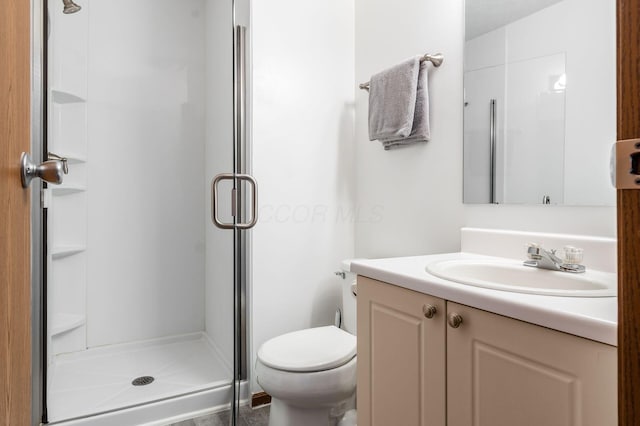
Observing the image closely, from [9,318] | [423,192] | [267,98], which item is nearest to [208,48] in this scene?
[267,98]

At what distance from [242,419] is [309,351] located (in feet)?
1.92

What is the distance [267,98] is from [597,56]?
4.47ft

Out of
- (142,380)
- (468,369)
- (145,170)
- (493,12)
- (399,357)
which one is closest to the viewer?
(468,369)

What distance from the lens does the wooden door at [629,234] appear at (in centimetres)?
40

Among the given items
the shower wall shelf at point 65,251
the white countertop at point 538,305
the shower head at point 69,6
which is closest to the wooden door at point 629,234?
the white countertop at point 538,305

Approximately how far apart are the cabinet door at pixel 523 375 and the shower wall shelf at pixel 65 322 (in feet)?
7.16

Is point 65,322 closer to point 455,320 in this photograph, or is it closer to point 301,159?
point 301,159

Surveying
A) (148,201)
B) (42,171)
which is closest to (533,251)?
(42,171)

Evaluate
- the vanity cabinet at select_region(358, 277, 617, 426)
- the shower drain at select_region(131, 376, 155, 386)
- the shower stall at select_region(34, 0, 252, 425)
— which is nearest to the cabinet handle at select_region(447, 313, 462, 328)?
the vanity cabinet at select_region(358, 277, 617, 426)

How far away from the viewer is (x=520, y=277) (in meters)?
1.10

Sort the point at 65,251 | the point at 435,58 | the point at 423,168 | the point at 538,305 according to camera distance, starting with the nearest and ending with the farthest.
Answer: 1. the point at 538,305
2. the point at 435,58
3. the point at 423,168
4. the point at 65,251

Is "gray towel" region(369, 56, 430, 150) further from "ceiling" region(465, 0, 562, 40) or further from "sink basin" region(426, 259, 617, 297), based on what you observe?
"sink basin" region(426, 259, 617, 297)

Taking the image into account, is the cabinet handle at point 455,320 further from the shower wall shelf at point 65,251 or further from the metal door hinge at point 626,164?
the shower wall shelf at point 65,251

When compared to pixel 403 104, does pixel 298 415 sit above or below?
below
